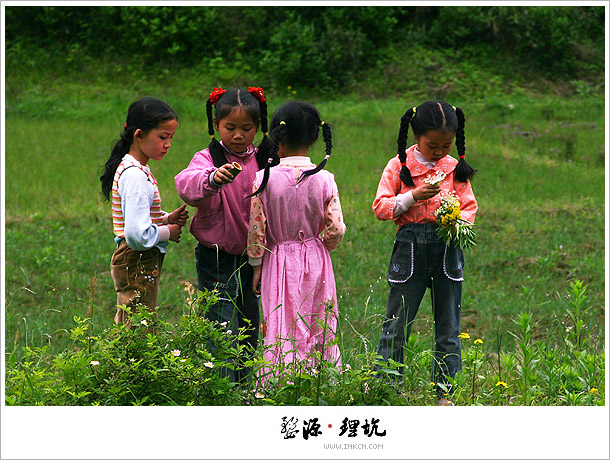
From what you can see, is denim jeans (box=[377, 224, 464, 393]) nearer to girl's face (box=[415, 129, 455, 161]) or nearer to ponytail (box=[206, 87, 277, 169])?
girl's face (box=[415, 129, 455, 161])

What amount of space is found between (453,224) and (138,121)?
1.69 metres

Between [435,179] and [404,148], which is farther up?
[404,148]

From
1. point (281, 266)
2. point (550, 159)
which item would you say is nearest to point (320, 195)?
point (281, 266)

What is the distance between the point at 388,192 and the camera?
147 inches

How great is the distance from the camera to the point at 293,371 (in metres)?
3.21

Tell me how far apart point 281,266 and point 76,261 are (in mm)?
4623

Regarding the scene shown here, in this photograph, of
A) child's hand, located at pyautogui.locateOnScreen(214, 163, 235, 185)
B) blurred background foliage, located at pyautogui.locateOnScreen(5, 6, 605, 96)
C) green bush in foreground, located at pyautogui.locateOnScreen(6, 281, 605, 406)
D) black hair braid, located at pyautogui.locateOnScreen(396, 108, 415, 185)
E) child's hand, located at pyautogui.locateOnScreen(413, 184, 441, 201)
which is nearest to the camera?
green bush in foreground, located at pyautogui.locateOnScreen(6, 281, 605, 406)

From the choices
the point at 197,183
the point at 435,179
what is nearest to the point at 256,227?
the point at 197,183

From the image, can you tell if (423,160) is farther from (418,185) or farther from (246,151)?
(246,151)

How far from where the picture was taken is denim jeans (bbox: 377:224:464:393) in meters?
3.71

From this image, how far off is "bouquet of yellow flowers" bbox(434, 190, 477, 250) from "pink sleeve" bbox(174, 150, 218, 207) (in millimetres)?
1141

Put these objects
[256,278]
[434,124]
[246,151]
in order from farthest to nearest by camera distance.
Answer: [246,151] → [256,278] → [434,124]

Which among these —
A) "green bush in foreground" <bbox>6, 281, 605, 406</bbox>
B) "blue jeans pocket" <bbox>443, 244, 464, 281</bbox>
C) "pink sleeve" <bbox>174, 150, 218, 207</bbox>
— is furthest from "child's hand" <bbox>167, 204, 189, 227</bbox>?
"blue jeans pocket" <bbox>443, 244, 464, 281</bbox>

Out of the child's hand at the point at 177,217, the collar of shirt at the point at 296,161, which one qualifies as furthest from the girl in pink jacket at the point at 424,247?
the child's hand at the point at 177,217
